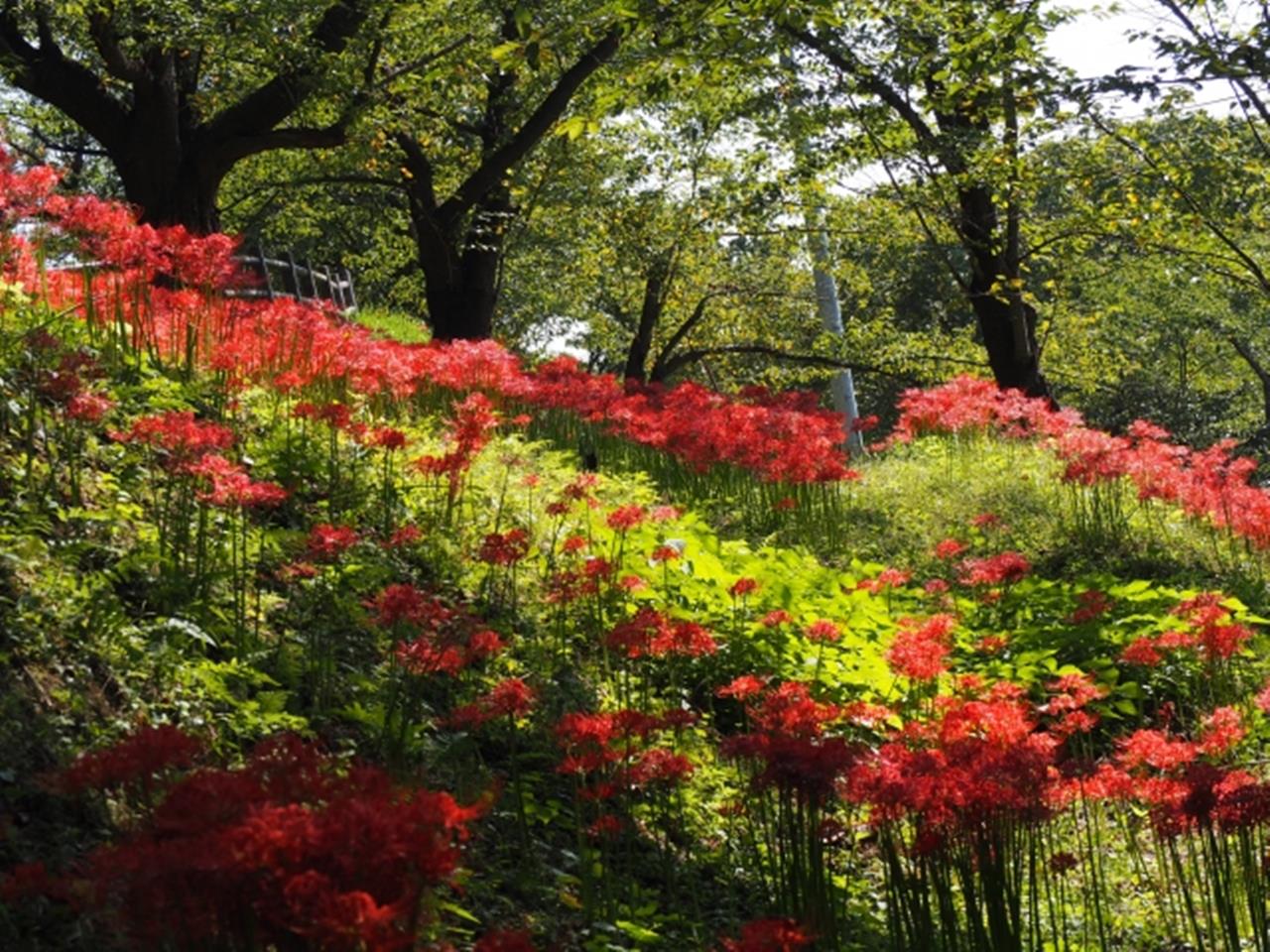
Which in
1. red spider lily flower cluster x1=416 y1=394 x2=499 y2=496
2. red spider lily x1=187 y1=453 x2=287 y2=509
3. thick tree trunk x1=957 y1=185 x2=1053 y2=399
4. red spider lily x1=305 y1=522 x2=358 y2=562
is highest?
thick tree trunk x1=957 y1=185 x2=1053 y2=399

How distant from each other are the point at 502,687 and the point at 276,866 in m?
2.15

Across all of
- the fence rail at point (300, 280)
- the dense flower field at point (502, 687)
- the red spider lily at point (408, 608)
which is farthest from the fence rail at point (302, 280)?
the red spider lily at point (408, 608)

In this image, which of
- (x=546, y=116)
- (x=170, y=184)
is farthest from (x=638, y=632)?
(x=546, y=116)

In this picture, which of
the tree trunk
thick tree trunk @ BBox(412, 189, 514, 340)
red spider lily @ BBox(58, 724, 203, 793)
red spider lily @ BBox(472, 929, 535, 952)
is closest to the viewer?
red spider lily @ BBox(472, 929, 535, 952)

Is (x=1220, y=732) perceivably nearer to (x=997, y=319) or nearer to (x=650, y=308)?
(x=997, y=319)

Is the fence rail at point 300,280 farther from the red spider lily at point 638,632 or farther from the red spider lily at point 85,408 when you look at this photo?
the red spider lily at point 638,632


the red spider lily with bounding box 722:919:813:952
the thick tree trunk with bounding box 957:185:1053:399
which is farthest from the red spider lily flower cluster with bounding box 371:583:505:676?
the thick tree trunk with bounding box 957:185:1053:399

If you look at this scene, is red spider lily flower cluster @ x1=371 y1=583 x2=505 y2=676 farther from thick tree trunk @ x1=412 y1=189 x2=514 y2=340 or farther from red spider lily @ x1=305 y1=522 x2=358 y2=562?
thick tree trunk @ x1=412 y1=189 x2=514 y2=340

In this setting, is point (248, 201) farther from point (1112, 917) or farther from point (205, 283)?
point (1112, 917)

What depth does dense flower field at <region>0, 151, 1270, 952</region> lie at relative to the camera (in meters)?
2.80

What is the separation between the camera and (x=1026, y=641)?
7.82 m

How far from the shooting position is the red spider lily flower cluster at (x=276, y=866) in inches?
86.6

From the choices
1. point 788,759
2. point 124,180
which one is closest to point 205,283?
point 788,759

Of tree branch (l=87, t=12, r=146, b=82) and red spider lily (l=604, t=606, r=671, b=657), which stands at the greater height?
tree branch (l=87, t=12, r=146, b=82)
